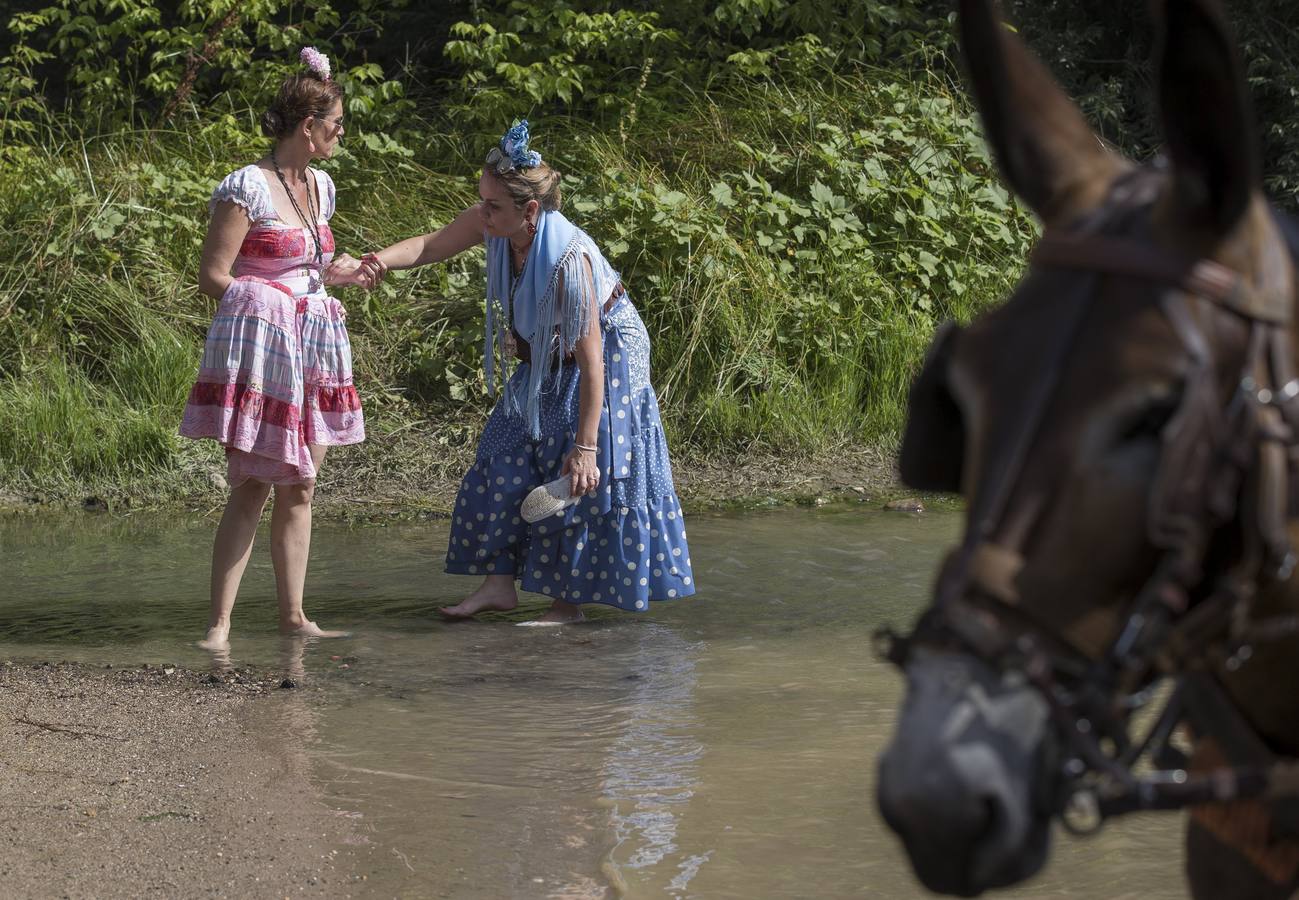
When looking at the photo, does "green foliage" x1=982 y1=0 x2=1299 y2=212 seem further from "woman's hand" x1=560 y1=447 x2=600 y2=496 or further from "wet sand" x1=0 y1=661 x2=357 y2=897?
"wet sand" x1=0 y1=661 x2=357 y2=897

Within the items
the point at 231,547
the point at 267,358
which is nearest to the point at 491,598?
the point at 231,547

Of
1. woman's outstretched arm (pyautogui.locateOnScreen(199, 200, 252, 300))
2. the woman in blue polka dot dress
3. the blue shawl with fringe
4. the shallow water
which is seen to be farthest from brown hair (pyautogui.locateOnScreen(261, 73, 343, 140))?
the shallow water

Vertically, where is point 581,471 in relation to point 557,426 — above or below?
below

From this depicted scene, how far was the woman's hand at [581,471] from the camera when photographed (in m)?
6.35

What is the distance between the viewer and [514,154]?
6.24 m

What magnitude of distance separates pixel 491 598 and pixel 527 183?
1.67 m

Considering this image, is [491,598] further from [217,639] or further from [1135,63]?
[1135,63]

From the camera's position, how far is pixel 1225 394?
5.65 feet

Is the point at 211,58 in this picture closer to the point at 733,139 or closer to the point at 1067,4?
the point at 733,139

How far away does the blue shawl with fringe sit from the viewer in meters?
6.25

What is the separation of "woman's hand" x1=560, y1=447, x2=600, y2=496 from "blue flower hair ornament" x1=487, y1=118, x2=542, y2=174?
1.08 metres

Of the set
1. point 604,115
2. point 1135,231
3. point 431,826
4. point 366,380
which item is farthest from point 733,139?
point 1135,231

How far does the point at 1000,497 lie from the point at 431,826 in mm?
2864

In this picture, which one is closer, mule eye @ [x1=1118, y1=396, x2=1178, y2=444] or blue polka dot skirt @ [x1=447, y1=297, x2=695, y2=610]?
mule eye @ [x1=1118, y1=396, x2=1178, y2=444]
